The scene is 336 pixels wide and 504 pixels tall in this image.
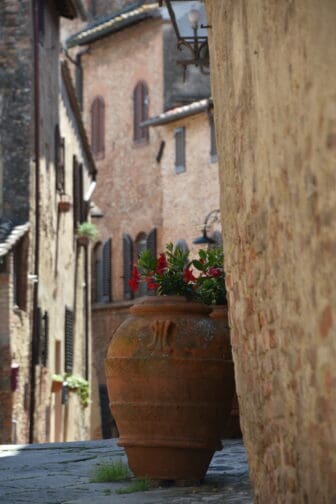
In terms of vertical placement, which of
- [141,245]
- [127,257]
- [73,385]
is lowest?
[73,385]

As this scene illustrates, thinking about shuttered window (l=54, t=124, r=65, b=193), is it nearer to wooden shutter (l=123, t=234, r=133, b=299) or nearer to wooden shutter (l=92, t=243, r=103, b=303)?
wooden shutter (l=123, t=234, r=133, b=299)

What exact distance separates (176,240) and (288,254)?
27.0 meters

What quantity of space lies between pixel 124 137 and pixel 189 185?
170 inches

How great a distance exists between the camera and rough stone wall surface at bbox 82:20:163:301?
1323 inches

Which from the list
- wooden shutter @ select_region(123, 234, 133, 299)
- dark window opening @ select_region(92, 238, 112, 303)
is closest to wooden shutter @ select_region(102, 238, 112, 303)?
dark window opening @ select_region(92, 238, 112, 303)

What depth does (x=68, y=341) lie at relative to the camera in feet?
77.7

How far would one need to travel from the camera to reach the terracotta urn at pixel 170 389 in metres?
6.91

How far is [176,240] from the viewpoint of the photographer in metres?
31.8

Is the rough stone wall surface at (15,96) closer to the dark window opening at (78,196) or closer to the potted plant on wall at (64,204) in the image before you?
the potted plant on wall at (64,204)

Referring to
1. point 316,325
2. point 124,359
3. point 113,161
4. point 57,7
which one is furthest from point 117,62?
point 316,325

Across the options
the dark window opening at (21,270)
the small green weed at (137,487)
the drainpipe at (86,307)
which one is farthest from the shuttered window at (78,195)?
the small green weed at (137,487)

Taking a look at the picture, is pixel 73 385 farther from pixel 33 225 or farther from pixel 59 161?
pixel 33 225

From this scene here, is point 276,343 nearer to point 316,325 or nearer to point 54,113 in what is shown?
point 316,325

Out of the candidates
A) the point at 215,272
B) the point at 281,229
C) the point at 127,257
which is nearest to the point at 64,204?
the point at 127,257
